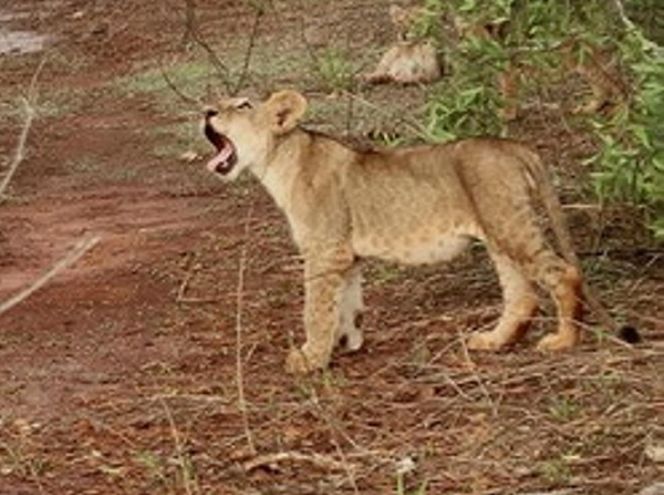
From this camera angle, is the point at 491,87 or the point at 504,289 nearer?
the point at 504,289

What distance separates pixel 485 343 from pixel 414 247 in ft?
1.37

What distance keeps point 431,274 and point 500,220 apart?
1.71 metres

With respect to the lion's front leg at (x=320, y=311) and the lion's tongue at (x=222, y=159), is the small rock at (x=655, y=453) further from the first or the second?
the lion's tongue at (x=222, y=159)

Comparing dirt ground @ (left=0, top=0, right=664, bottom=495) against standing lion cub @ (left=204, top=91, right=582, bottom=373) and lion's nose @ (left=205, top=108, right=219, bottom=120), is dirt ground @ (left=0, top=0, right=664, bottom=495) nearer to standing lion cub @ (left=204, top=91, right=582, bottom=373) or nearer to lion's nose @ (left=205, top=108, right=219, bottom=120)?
standing lion cub @ (left=204, top=91, right=582, bottom=373)

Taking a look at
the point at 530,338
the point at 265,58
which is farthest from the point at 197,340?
the point at 265,58

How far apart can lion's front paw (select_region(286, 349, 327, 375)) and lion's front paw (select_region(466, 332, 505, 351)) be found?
0.51 metres

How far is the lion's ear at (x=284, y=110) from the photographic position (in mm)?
6566

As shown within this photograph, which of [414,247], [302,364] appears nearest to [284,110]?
[414,247]

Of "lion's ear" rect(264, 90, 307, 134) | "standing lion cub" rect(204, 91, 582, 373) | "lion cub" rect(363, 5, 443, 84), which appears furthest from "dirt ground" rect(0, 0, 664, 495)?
"lion cub" rect(363, 5, 443, 84)

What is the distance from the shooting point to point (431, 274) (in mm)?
7953

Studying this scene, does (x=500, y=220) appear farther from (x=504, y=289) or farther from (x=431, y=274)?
(x=431, y=274)

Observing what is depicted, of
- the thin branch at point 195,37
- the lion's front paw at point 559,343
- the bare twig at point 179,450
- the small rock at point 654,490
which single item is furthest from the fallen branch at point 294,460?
the thin branch at point 195,37

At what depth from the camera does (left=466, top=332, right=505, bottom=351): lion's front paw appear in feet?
21.1

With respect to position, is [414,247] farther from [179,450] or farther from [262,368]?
[179,450]
